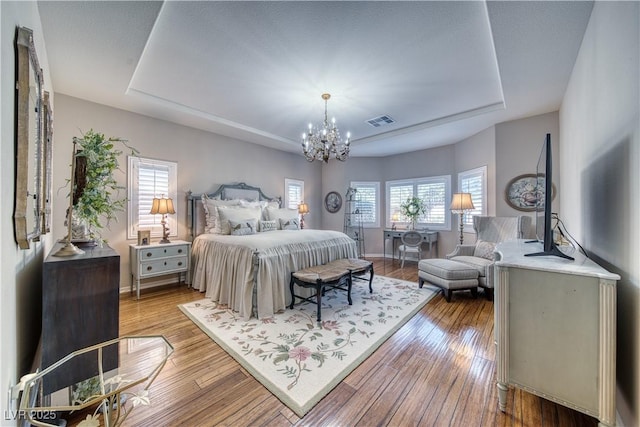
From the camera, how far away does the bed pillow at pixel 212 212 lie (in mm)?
4063

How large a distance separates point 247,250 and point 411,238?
4101mm

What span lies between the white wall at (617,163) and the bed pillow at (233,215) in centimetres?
407

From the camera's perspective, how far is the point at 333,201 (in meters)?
6.79

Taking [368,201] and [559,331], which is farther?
[368,201]

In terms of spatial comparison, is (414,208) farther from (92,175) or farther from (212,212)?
(92,175)

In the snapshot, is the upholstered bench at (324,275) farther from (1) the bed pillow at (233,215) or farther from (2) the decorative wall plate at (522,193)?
(2) the decorative wall plate at (522,193)

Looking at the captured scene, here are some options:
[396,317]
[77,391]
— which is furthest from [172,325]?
[396,317]

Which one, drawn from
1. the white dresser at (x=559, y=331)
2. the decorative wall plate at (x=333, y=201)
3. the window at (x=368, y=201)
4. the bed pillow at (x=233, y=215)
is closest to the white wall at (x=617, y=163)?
the white dresser at (x=559, y=331)

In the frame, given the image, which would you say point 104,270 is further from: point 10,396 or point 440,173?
point 440,173

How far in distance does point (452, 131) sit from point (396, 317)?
11.9ft

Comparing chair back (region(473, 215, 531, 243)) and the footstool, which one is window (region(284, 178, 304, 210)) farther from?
chair back (region(473, 215, 531, 243))

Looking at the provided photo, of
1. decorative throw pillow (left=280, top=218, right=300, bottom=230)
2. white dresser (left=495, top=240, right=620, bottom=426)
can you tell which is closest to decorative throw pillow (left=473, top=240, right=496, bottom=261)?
white dresser (left=495, top=240, right=620, bottom=426)

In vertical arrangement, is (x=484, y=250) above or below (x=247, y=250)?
below

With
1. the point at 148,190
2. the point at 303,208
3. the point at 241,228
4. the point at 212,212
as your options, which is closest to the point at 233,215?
the point at 241,228
